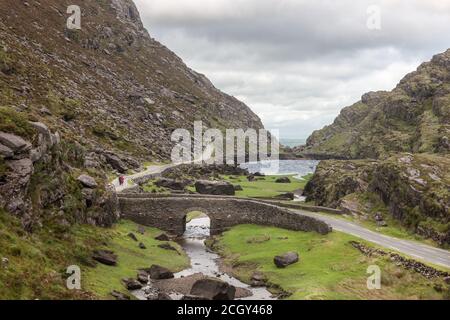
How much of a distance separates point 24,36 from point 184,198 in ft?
329

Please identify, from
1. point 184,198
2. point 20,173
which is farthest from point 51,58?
point 20,173

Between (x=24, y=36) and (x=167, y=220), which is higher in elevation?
(x=24, y=36)

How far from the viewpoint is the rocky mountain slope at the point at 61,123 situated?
5212 centimetres

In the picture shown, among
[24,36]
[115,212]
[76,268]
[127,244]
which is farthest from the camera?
[24,36]

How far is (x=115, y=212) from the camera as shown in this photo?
77375mm

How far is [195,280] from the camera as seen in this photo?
5709cm

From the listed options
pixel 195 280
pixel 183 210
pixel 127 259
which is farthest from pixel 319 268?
pixel 183 210

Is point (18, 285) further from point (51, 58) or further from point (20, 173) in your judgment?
point (51, 58)

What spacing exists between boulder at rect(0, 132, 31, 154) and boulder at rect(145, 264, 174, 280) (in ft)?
64.5

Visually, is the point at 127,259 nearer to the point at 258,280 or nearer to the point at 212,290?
the point at 258,280

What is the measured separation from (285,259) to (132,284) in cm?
1886

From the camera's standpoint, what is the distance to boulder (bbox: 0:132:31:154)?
49.8 metres

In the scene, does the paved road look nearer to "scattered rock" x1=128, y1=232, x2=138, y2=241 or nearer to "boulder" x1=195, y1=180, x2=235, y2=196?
"scattered rock" x1=128, y1=232, x2=138, y2=241
